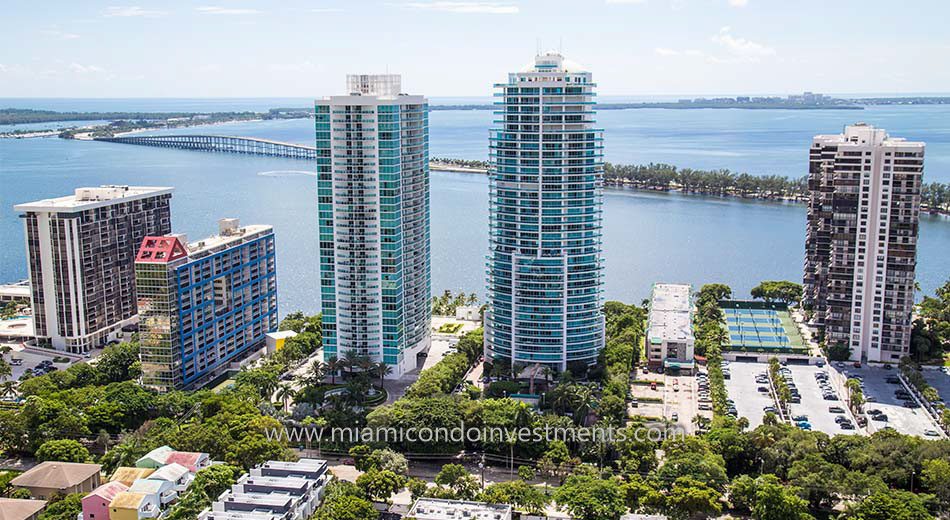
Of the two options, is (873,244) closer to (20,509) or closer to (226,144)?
(20,509)

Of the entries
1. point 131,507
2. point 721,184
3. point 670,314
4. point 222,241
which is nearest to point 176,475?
point 131,507

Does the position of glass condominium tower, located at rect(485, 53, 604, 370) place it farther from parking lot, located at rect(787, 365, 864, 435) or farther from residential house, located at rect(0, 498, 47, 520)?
residential house, located at rect(0, 498, 47, 520)

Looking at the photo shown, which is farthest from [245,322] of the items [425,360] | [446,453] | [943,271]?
[943,271]

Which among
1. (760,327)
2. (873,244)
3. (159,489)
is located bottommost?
(159,489)

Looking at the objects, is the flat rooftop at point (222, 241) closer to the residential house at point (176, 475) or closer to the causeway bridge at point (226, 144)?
the residential house at point (176, 475)

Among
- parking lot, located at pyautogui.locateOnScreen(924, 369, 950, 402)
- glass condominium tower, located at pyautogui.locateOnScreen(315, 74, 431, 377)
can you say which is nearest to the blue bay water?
glass condominium tower, located at pyautogui.locateOnScreen(315, 74, 431, 377)

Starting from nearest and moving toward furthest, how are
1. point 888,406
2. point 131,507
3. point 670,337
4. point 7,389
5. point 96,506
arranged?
point 131,507 < point 96,506 < point 888,406 < point 7,389 < point 670,337

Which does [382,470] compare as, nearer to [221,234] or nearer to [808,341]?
[221,234]
